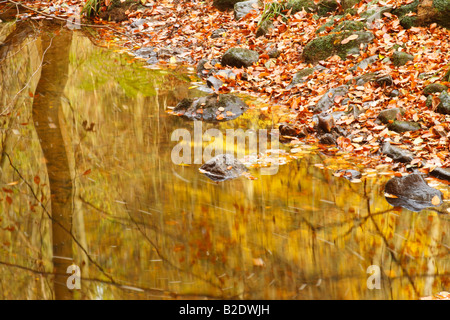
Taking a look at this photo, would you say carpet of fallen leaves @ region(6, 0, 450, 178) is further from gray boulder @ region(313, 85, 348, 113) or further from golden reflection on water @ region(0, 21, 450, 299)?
golden reflection on water @ region(0, 21, 450, 299)

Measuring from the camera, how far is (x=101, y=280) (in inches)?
140

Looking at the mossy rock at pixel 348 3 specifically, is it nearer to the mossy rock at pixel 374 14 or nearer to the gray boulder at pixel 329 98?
the mossy rock at pixel 374 14

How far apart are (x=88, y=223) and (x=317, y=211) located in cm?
219

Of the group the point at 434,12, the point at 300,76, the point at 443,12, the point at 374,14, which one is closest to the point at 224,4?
the point at 374,14

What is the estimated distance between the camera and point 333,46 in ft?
24.3

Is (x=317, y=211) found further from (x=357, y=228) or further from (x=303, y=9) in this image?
→ (x=303, y=9)

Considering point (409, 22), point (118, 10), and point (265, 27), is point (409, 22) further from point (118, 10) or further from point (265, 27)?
point (118, 10)

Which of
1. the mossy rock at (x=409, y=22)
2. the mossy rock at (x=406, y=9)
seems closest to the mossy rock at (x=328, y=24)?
the mossy rock at (x=406, y=9)

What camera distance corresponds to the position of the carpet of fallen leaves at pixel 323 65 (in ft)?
17.5

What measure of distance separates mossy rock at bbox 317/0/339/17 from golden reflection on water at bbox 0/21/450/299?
4254 mm

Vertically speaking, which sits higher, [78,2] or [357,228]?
[78,2]

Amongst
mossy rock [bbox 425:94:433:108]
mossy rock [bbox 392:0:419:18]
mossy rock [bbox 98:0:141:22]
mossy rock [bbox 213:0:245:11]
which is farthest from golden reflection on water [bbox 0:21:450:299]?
mossy rock [bbox 98:0:141:22]
